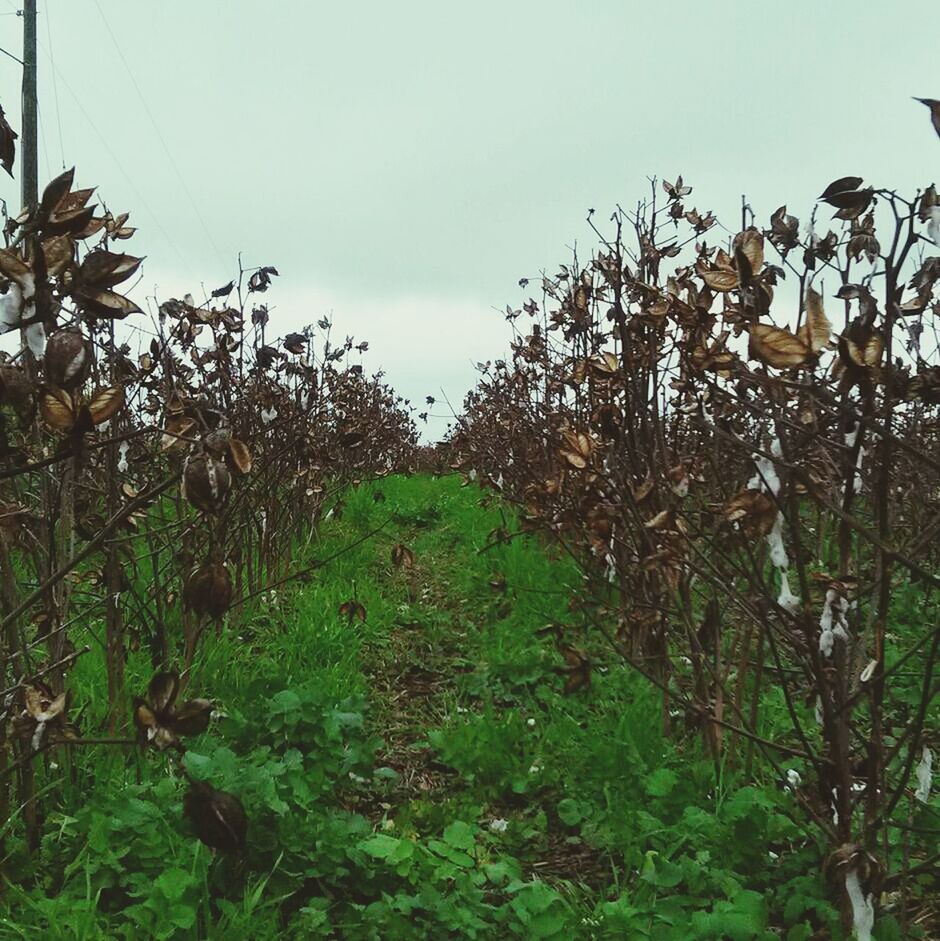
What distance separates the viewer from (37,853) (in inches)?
74.4

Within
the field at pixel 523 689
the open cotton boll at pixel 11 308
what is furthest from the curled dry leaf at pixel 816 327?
the open cotton boll at pixel 11 308

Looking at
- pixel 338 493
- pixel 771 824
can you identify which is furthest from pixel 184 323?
pixel 338 493

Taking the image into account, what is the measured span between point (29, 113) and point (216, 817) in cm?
779

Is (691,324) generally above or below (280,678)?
above

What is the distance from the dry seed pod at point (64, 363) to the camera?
99 centimetres

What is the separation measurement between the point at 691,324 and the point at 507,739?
5.15ft

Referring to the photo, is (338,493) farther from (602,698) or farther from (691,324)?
(691,324)

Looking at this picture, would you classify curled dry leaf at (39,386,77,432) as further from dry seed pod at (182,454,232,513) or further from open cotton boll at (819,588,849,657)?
open cotton boll at (819,588,849,657)

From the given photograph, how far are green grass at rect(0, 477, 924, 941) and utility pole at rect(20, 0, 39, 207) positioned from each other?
5.58 m

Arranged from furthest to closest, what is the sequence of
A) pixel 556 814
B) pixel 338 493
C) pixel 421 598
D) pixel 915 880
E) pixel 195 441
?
pixel 338 493, pixel 421 598, pixel 556 814, pixel 915 880, pixel 195 441

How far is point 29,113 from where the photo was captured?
7.13 meters

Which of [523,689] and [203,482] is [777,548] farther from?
[523,689]

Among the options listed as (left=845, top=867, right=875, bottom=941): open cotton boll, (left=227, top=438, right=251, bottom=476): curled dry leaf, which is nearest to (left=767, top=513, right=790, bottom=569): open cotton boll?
(left=845, top=867, right=875, bottom=941): open cotton boll

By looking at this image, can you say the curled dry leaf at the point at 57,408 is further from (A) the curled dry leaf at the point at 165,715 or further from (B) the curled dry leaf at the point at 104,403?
(A) the curled dry leaf at the point at 165,715
